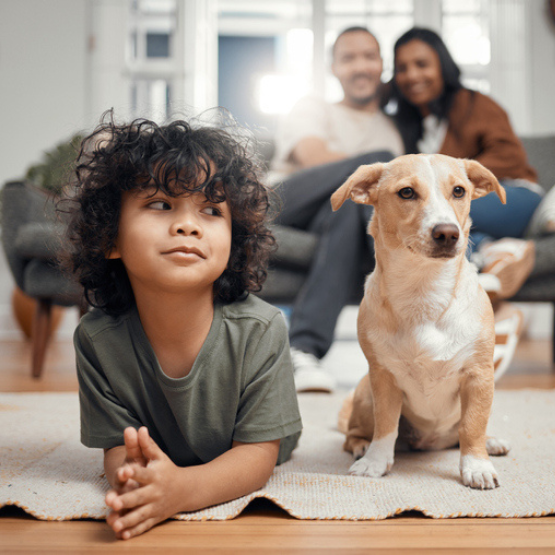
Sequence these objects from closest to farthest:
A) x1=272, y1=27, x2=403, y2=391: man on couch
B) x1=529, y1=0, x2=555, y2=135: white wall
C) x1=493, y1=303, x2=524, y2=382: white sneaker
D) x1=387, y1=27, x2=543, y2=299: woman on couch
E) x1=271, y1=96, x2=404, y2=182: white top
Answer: x1=493, y1=303, x2=524, y2=382: white sneaker < x1=272, y1=27, x2=403, y2=391: man on couch < x1=387, y1=27, x2=543, y2=299: woman on couch < x1=271, y1=96, x2=404, y2=182: white top < x1=529, y1=0, x2=555, y2=135: white wall

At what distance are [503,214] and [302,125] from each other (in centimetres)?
86

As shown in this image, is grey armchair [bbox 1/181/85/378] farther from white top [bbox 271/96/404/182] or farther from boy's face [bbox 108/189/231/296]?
boy's face [bbox 108/189/231/296]

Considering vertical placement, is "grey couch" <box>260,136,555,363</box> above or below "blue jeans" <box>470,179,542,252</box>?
below

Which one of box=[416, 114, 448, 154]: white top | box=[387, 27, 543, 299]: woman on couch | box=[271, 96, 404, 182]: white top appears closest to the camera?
box=[387, 27, 543, 299]: woman on couch

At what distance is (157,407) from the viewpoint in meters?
0.90

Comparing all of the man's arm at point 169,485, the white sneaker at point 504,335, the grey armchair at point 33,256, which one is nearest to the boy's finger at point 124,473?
the man's arm at point 169,485

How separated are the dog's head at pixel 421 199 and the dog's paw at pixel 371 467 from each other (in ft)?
1.10

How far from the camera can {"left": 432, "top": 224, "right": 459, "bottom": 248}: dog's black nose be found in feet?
2.77

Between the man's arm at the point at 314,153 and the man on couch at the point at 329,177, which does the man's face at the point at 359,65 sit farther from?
the man's arm at the point at 314,153

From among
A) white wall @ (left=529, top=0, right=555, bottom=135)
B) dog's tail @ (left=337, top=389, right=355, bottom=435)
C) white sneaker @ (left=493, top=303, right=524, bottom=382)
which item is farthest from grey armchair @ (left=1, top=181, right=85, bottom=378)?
white wall @ (left=529, top=0, right=555, bottom=135)

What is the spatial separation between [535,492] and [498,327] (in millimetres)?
952

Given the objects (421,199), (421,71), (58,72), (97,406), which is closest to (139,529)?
(97,406)

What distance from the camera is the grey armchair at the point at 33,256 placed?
206cm

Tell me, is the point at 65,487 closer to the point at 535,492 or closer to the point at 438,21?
the point at 535,492
